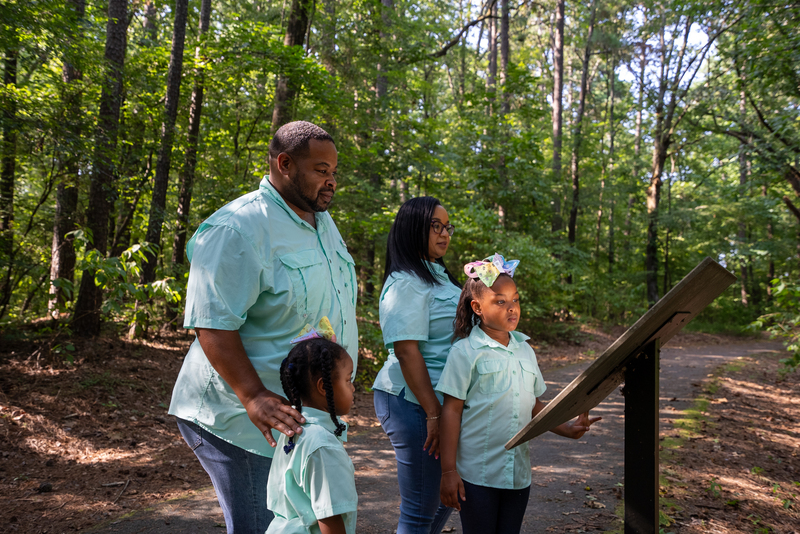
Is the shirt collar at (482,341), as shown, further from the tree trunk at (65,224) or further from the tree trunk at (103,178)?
the tree trunk at (65,224)

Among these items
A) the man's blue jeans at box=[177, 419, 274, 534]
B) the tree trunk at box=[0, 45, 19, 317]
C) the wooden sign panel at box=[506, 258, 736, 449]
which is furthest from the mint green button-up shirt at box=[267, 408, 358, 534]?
the tree trunk at box=[0, 45, 19, 317]

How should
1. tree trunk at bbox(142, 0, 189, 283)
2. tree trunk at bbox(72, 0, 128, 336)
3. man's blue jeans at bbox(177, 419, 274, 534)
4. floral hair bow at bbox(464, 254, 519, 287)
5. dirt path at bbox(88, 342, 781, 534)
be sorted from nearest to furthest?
man's blue jeans at bbox(177, 419, 274, 534), floral hair bow at bbox(464, 254, 519, 287), dirt path at bbox(88, 342, 781, 534), tree trunk at bbox(72, 0, 128, 336), tree trunk at bbox(142, 0, 189, 283)

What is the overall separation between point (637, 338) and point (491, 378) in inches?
32.3

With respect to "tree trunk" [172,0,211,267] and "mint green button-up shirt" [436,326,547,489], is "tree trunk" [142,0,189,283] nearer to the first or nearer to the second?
"tree trunk" [172,0,211,267]

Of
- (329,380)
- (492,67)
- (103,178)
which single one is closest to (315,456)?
(329,380)

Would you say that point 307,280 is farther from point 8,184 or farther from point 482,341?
point 8,184

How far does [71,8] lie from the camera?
6.15 metres

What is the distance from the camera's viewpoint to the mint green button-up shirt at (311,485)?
1.63 meters

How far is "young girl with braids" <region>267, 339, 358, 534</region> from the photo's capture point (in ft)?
5.37

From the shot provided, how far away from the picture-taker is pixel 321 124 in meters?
10.5

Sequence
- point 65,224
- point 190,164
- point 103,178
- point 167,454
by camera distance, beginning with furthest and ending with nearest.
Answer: point 190,164, point 65,224, point 103,178, point 167,454

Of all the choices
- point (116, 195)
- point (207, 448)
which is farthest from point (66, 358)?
point (207, 448)

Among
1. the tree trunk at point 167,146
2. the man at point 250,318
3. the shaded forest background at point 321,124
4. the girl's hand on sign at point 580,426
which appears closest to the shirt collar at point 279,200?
the man at point 250,318

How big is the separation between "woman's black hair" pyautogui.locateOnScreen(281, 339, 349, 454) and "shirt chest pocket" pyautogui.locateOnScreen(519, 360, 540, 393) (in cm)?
95
